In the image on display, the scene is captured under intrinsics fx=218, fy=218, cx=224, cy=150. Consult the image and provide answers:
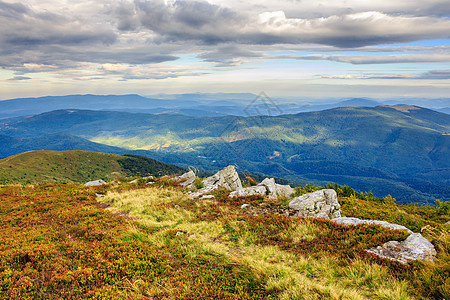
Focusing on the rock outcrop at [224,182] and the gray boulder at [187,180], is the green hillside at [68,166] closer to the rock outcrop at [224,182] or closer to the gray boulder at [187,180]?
the gray boulder at [187,180]

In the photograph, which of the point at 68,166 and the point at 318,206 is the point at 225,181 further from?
the point at 68,166

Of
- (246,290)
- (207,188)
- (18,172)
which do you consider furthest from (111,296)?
(18,172)

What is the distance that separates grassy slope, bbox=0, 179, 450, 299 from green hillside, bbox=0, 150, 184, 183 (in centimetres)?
8786

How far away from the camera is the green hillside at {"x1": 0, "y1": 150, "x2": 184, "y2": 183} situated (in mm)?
101812

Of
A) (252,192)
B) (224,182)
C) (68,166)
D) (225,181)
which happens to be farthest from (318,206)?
(68,166)

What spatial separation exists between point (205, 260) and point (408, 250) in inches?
320

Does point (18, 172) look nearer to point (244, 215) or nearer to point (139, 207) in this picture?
point (139, 207)

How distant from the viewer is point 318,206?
1606 cm

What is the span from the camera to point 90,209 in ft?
56.4

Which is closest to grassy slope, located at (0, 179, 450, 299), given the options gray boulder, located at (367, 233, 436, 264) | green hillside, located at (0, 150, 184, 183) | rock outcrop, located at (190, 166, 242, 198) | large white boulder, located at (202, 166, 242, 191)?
gray boulder, located at (367, 233, 436, 264)

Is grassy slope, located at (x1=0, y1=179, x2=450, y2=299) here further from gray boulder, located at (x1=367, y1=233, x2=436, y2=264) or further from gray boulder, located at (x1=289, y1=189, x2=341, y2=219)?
gray boulder, located at (x1=289, y1=189, x2=341, y2=219)

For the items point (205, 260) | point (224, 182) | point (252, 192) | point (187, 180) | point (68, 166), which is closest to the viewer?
point (205, 260)

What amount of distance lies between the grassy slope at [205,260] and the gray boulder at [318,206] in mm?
2767

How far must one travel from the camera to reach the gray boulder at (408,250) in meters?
8.21
